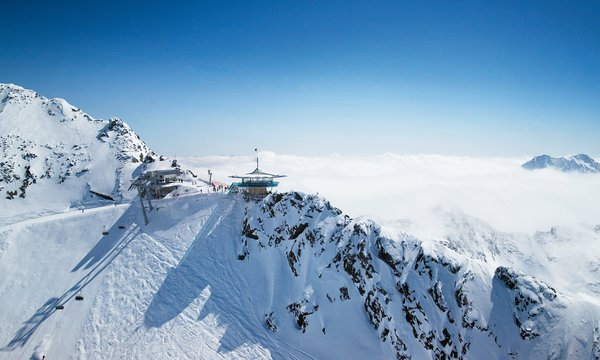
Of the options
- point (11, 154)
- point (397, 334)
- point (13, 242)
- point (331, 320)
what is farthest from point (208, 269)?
point (11, 154)

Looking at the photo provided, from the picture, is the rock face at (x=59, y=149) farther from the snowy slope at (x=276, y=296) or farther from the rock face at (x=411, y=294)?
the rock face at (x=411, y=294)

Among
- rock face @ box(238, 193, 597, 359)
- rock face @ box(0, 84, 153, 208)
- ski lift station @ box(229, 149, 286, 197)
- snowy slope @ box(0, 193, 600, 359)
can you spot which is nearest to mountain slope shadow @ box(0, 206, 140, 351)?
snowy slope @ box(0, 193, 600, 359)

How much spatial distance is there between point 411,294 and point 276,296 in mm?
16328

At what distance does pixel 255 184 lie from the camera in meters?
47.2

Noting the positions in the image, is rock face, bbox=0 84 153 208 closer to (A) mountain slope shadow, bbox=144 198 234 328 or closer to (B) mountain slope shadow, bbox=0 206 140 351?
(B) mountain slope shadow, bbox=0 206 140 351

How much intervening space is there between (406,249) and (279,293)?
17161 millimetres

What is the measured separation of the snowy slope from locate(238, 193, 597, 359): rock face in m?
0.12

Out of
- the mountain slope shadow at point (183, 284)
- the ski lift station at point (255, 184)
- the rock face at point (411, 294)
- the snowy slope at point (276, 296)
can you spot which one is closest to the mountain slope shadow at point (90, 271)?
the snowy slope at point (276, 296)

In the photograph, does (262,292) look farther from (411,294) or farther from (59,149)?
(59,149)

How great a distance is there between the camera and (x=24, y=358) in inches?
1094

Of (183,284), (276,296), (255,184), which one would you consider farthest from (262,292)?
(255,184)

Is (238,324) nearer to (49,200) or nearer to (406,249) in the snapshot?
(406,249)

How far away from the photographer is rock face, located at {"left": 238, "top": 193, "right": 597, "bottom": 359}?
30016 millimetres

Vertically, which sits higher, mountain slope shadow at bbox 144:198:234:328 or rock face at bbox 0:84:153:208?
rock face at bbox 0:84:153:208
